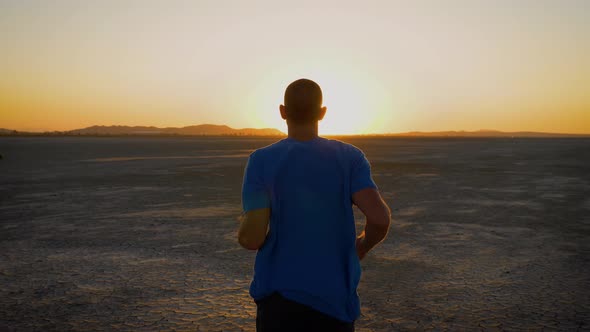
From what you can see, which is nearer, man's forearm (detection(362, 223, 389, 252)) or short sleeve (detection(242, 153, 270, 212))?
short sleeve (detection(242, 153, 270, 212))

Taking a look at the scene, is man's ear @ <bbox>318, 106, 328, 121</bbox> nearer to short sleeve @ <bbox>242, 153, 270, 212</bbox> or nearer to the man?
the man

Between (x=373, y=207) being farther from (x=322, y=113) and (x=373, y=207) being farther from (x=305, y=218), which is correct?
(x=322, y=113)

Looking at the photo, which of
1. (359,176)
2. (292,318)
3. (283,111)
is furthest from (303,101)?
(292,318)

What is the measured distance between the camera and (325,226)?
191 cm

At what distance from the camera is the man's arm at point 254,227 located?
1.85 metres

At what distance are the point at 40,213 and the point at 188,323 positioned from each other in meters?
7.33

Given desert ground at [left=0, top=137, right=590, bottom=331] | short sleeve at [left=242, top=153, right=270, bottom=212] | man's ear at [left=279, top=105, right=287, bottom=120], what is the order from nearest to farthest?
short sleeve at [left=242, top=153, right=270, bottom=212], man's ear at [left=279, top=105, right=287, bottom=120], desert ground at [left=0, top=137, right=590, bottom=331]

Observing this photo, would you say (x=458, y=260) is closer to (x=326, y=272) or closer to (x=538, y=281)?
(x=538, y=281)

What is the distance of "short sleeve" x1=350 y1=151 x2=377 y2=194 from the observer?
189cm

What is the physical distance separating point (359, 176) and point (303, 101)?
1.17 feet

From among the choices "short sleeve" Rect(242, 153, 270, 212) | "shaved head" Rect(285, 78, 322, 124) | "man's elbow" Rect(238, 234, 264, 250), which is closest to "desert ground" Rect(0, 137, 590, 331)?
"man's elbow" Rect(238, 234, 264, 250)

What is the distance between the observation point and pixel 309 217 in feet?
6.23

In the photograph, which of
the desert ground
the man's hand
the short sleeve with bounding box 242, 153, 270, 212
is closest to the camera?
the short sleeve with bounding box 242, 153, 270, 212

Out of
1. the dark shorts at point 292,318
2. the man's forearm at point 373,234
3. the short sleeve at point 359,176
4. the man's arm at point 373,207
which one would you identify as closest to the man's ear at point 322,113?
the short sleeve at point 359,176
